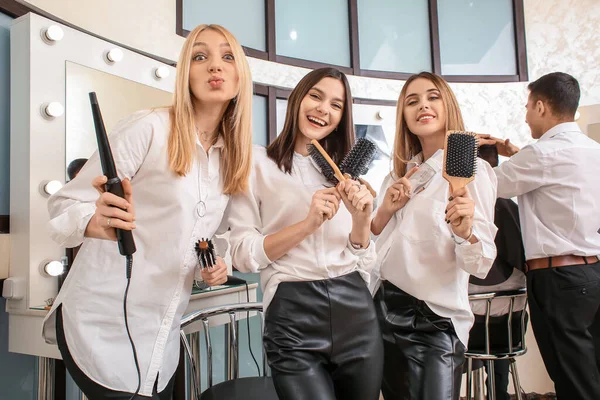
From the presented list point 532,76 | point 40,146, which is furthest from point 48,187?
point 532,76

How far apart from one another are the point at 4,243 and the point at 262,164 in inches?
40.0

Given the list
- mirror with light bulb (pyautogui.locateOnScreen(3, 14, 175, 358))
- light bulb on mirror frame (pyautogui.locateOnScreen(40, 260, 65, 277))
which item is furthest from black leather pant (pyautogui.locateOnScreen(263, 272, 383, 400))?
light bulb on mirror frame (pyautogui.locateOnScreen(40, 260, 65, 277))

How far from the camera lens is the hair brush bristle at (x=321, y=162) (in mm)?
970

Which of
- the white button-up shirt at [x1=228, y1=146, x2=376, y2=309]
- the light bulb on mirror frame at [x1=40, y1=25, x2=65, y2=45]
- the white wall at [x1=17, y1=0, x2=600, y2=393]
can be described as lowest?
the white button-up shirt at [x1=228, y1=146, x2=376, y2=309]

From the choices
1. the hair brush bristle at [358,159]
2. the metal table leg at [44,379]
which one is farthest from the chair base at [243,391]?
the metal table leg at [44,379]


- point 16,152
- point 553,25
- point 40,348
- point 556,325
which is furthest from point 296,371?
point 553,25

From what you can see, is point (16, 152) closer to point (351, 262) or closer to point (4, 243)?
point (4, 243)

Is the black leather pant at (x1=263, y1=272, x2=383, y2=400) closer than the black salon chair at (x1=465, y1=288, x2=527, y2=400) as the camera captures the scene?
Yes

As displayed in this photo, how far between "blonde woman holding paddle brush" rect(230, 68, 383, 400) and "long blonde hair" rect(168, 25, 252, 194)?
5 cm

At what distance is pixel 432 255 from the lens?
1.08 metres

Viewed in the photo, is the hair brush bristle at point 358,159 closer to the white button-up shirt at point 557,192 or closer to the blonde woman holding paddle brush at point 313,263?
the blonde woman holding paddle brush at point 313,263

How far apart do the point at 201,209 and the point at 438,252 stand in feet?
1.75

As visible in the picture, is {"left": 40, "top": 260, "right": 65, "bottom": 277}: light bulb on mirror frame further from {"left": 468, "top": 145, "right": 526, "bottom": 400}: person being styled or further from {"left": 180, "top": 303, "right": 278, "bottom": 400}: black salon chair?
{"left": 468, "top": 145, "right": 526, "bottom": 400}: person being styled

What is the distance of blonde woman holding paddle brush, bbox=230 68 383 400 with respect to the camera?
887 millimetres
